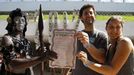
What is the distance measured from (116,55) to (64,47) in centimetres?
29

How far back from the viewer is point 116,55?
218 cm

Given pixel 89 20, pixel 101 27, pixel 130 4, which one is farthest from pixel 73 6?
pixel 89 20

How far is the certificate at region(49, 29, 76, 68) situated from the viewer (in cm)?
227

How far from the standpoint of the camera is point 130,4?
41.4ft

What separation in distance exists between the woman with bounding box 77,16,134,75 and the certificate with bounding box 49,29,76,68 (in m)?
0.07

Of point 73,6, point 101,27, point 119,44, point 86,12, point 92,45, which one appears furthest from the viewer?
point 73,6

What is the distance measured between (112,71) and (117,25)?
0.24 meters

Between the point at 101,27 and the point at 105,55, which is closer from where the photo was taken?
the point at 105,55

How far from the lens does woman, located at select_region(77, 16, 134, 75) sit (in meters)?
2.17

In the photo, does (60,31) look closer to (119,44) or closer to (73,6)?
(119,44)

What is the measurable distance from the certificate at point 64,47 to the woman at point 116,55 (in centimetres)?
7

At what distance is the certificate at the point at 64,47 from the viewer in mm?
2266

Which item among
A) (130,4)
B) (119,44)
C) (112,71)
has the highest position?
(119,44)

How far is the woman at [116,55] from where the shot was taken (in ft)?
7.11
